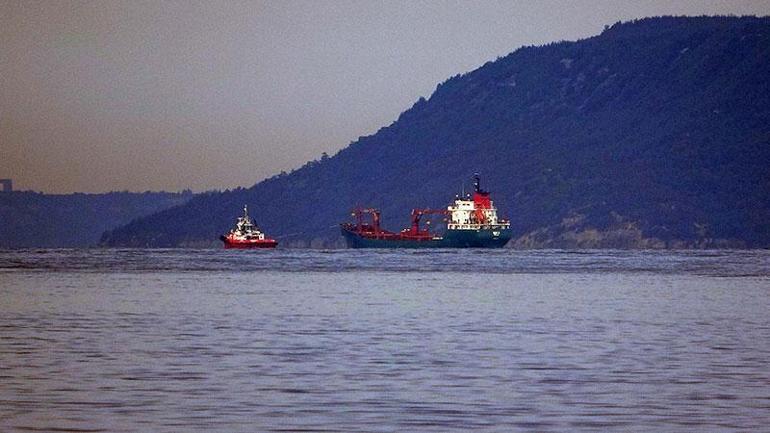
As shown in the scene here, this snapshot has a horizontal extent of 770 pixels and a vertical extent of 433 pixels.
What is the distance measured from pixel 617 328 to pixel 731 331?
3.12 m

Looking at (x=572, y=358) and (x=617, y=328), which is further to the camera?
(x=617, y=328)

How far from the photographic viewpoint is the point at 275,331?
39.7m

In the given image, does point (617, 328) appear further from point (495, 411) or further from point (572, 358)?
point (495, 411)

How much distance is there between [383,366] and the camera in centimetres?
2934

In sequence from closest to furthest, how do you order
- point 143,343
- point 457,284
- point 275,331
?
point 143,343, point 275,331, point 457,284

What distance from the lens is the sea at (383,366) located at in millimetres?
21984

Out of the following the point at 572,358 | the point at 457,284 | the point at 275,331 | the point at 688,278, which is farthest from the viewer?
the point at 688,278

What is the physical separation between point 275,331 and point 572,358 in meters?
10.5

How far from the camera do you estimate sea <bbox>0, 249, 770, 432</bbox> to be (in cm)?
2198

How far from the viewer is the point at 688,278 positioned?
9212 centimetres

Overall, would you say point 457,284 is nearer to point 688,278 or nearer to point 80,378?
point 688,278

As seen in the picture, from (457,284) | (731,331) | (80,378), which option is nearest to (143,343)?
(80,378)

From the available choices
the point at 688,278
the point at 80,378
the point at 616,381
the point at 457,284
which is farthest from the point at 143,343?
the point at 688,278

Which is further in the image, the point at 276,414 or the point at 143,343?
the point at 143,343
